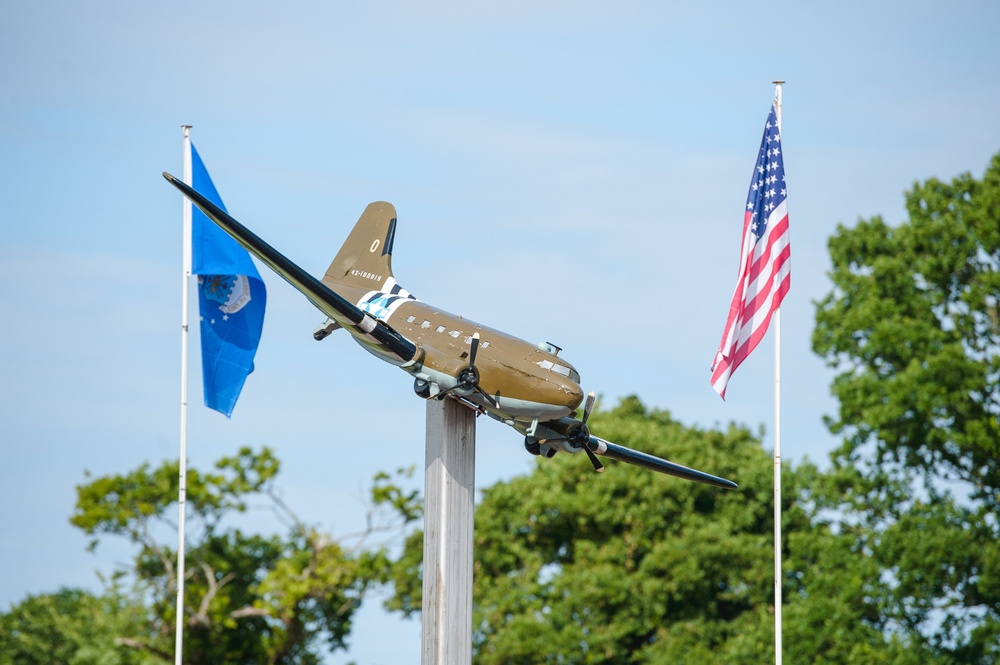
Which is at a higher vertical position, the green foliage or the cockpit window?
the green foliage

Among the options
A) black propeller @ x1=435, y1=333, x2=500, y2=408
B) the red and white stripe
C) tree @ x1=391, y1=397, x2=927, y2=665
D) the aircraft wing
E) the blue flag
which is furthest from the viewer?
tree @ x1=391, y1=397, x2=927, y2=665

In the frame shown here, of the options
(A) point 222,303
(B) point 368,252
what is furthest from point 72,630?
(B) point 368,252

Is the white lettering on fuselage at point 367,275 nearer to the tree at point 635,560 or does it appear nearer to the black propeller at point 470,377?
the black propeller at point 470,377

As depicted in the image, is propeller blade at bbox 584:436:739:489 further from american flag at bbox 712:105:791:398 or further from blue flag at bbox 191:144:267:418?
blue flag at bbox 191:144:267:418

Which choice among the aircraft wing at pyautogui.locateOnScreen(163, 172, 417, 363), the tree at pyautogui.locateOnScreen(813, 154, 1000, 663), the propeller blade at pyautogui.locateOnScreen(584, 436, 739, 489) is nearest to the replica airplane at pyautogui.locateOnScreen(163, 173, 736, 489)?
the aircraft wing at pyautogui.locateOnScreen(163, 172, 417, 363)

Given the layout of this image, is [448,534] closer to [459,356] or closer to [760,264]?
[459,356]

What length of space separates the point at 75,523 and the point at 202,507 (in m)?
3.80

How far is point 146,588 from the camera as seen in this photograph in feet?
138

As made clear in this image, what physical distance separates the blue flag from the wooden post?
20.9 feet

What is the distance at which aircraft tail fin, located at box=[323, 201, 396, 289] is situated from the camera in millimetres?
18609

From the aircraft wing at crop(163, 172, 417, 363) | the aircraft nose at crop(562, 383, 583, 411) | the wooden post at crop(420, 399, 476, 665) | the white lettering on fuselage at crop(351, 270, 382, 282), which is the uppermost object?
the white lettering on fuselage at crop(351, 270, 382, 282)

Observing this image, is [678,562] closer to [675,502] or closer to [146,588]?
[675,502]

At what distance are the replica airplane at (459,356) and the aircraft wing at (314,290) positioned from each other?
0.01 metres

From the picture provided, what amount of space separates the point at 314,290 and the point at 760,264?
723 cm
